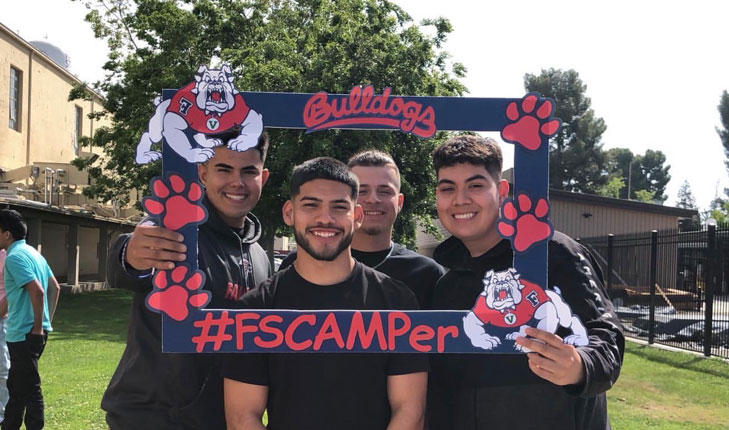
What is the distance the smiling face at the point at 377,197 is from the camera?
3012 millimetres

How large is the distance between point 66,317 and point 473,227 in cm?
1692

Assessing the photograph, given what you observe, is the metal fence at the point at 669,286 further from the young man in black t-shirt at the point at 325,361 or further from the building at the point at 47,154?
the building at the point at 47,154

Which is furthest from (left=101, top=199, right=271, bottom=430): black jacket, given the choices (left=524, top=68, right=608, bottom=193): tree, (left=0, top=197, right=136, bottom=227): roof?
(left=524, top=68, right=608, bottom=193): tree

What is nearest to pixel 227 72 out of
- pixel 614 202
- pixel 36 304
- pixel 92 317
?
pixel 36 304

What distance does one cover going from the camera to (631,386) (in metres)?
8.37

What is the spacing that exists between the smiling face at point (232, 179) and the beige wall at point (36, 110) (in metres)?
21.6

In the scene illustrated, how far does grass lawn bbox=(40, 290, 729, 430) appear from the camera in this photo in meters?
6.72

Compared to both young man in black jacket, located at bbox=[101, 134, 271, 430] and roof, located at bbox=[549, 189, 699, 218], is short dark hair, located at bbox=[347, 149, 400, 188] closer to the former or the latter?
young man in black jacket, located at bbox=[101, 134, 271, 430]

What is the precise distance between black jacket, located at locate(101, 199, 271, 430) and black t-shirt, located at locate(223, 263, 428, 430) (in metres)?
0.33

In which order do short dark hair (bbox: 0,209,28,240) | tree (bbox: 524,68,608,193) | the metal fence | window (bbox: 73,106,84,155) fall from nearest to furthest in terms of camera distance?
short dark hair (bbox: 0,209,28,240), the metal fence, window (bbox: 73,106,84,155), tree (bbox: 524,68,608,193)

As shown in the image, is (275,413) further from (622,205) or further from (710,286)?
(622,205)

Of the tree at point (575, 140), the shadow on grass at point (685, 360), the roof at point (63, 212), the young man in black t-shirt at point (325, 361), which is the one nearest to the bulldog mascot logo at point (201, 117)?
the young man in black t-shirt at point (325, 361)

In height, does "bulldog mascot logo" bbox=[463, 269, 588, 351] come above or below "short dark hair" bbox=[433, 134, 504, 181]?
below

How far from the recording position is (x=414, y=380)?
238 cm
